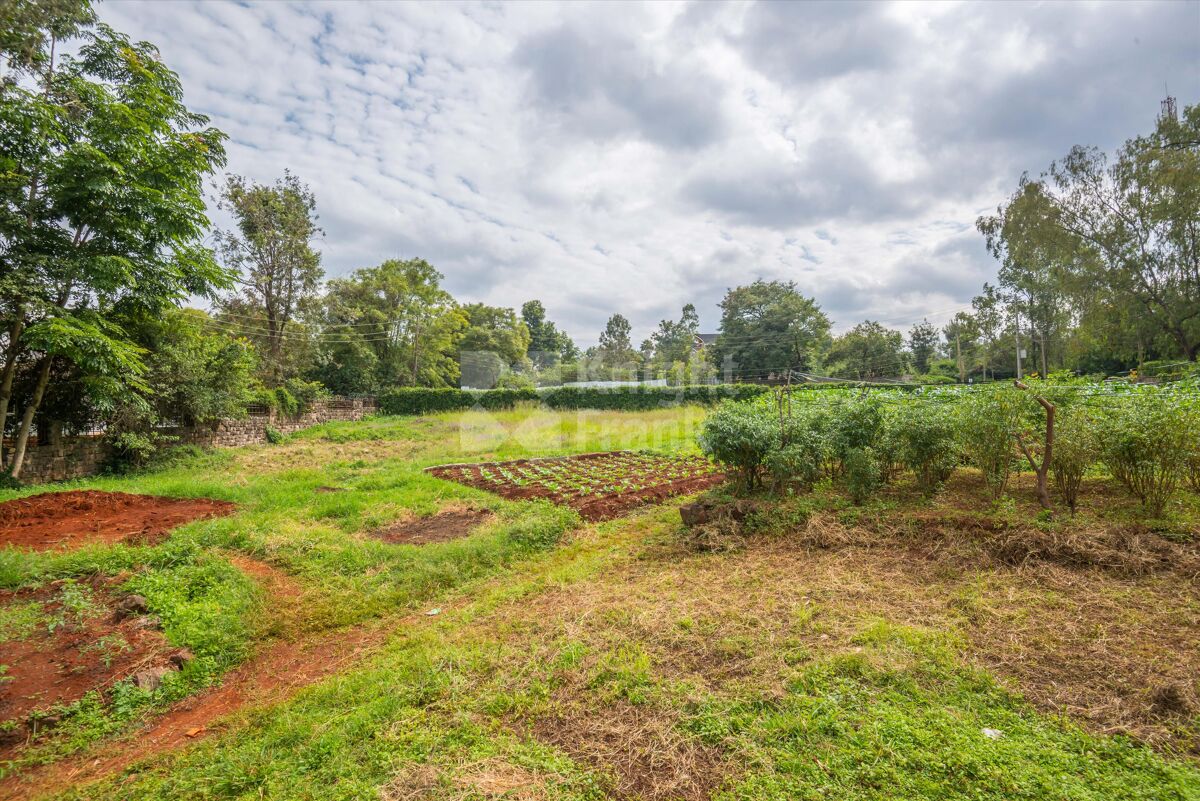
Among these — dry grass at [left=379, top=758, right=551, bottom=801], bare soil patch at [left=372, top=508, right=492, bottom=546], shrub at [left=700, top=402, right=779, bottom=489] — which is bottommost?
dry grass at [left=379, top=758, right=551, bottom=801]

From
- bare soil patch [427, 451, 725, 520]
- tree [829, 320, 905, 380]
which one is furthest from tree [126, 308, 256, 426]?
tree [829, 320, 905, 380]

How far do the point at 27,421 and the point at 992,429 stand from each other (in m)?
16.2

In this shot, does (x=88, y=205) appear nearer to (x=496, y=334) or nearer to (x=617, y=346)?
(x=496, y=334)

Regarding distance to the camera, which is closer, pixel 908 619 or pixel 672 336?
pixel 908 619

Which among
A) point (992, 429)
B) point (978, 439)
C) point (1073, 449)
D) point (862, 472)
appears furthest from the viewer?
point (862, 472)

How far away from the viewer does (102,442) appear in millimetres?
10461

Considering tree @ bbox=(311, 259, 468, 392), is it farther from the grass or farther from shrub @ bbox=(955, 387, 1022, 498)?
shrub @ bbox=(955, 387, 1022, 498)

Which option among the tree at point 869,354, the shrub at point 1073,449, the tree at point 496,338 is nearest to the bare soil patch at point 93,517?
the shrub at point 1073,449

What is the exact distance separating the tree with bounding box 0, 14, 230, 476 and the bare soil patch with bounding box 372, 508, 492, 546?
7.03 metres

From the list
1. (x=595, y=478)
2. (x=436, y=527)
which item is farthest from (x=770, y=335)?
(x=436, y=527)

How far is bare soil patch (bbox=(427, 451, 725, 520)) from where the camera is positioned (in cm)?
762

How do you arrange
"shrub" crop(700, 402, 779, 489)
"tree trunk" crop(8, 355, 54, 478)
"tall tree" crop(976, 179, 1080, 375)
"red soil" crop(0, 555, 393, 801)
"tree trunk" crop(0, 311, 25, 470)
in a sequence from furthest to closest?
1. "tall tree" crop(976, 179, 1080, 375)
2. "tree trunk" crop(8, 355, 54, 478)
3. "tree trunk" crop(0, 311, 25, 470)
4. "shrub" crop(700, 402, 779, 489)
5. "red soil" crop(0, 555, 393, 801)

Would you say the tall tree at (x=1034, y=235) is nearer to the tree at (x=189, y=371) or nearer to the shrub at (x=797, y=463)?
the shrub at (x=797, y=463)

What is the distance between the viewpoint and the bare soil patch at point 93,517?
541cm
